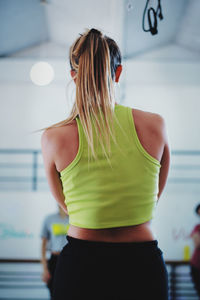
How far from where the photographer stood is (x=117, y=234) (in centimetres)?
66

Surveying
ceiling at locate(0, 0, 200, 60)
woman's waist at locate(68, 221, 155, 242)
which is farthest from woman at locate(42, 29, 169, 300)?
ceiling at locate(0, 0, 200, 60)

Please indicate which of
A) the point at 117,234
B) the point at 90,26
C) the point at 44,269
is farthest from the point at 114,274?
the point at 90,26

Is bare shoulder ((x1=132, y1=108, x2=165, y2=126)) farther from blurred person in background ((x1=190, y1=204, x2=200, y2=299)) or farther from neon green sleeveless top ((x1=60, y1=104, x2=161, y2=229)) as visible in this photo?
blurred person in background ((x1=190, y1=204, x2=200, y2=299))

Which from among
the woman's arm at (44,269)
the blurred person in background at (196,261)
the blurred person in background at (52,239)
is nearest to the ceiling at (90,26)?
the blurred person in background at (52,239)

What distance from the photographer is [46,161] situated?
2.38ft

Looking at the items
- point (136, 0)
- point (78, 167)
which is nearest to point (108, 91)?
point (78, 167)

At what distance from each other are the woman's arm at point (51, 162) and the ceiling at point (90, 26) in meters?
1.73

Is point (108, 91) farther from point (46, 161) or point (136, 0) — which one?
point (136, 0)

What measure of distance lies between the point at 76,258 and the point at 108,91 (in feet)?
1.30

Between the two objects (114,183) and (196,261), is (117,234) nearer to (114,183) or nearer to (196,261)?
(114,183)

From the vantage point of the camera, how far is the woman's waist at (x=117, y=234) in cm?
66

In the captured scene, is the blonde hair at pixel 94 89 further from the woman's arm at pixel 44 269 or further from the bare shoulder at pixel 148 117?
the woman's arm at pixel 44 269

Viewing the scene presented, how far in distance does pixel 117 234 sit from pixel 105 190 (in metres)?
0.10

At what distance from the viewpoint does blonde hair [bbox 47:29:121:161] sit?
2.21 feet
